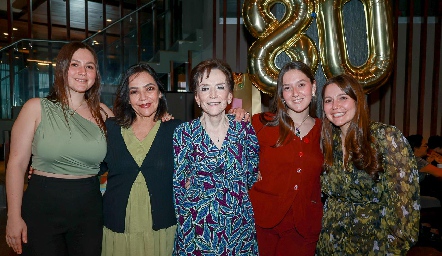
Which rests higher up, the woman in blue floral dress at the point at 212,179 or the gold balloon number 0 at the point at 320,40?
the gold balloon number 0 at the point at 320,40

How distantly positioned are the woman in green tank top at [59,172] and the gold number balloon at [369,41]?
2.21 meters

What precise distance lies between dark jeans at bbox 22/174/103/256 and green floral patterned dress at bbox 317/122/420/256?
4.15 feet

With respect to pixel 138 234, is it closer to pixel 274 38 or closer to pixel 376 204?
pixel 376 204

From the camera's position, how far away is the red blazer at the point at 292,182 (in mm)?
1948

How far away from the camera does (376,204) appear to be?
1775 millimetres

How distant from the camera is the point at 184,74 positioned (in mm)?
7078

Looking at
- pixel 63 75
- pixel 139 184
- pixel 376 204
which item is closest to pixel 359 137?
pixel 376 204

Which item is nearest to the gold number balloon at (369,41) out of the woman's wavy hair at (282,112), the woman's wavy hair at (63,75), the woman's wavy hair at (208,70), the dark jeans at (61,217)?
the woman's wavy hair at (282,112)

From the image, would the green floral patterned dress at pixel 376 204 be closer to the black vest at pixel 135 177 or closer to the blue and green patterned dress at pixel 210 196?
the blue and green patterned dress at pixel 210 196

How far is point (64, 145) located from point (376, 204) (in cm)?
164

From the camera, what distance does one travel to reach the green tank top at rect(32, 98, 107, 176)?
1.81 m

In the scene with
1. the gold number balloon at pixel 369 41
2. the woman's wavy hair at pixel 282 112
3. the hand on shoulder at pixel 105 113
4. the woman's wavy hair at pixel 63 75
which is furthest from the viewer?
the gold number balloon at pixel 369 41

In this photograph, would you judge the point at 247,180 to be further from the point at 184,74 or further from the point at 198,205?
the point at 184,74

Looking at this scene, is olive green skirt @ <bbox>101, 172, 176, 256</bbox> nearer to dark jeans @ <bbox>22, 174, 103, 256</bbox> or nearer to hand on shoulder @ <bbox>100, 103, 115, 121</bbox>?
dark jeans @ <bbox>22, 174, 103, 256</bbox>
